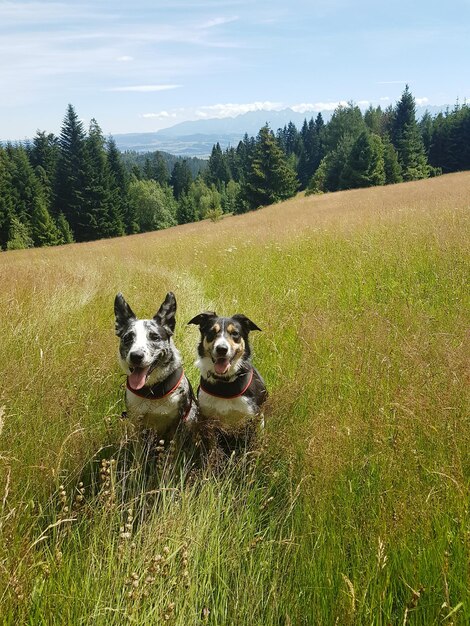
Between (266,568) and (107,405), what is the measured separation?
85.7 inches

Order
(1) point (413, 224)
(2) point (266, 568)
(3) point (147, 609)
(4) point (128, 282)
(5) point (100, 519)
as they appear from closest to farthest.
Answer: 1. (3) point (147, 609)
2. (2) point (266, 568)
3. (5) point (100, 519)
4. (4) point (128, 282)
5. (1) point (413, 224)

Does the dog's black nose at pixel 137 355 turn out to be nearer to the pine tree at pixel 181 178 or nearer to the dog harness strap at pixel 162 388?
the dog harness strap at pixel 162 388

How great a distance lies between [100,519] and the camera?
2.21 metres

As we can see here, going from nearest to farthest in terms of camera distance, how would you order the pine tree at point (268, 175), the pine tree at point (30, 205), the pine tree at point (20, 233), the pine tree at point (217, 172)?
the pine tree at point (20, 233)
the pine tree at point (268, 175)
the pine tree at point (30, 205)
the pine tree at point (217, 172)

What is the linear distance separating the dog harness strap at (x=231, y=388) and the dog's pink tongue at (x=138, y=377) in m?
0.57

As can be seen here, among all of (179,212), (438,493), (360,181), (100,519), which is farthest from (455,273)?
(179,212)

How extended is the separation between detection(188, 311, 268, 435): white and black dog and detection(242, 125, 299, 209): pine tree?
45041 millimetres

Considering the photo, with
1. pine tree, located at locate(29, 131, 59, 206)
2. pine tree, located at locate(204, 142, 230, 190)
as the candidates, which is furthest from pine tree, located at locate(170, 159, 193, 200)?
pine tree, located at locate(29, 131, 59, 206)

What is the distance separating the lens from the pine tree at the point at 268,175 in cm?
4606

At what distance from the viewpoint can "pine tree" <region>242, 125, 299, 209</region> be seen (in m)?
46.1

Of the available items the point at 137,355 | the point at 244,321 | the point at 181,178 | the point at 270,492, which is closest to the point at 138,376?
the point at 137,355

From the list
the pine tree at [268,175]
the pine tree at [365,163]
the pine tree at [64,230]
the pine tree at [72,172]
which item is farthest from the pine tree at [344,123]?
the pine tree at [64,230]

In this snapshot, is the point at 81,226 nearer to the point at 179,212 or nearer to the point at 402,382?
the point at 179,212

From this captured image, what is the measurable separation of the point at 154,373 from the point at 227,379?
2.06 ft
